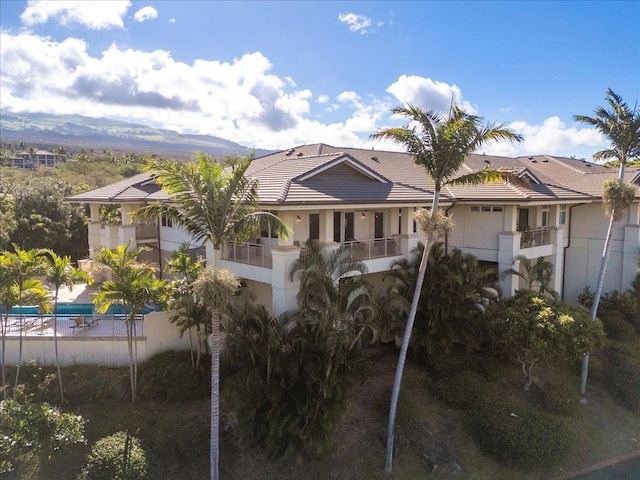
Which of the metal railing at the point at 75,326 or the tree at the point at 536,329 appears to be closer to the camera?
the tree at the point at 536,329

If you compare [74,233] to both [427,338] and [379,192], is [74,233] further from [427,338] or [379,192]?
[427,338]

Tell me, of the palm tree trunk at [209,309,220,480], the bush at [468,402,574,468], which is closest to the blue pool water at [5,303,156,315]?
the palm tree trunk at [209,309,220,480]

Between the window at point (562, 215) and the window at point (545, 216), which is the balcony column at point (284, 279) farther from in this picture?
the window at point (562, 215)

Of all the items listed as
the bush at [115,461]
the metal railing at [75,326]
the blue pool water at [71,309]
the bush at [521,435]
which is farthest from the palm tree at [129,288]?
the bush at [521,435]

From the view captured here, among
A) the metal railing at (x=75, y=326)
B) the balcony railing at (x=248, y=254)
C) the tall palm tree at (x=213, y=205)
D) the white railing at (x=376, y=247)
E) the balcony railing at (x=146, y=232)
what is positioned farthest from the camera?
the balcony railing at (x=146, y=232)

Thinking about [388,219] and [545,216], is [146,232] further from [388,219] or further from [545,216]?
[545,216]

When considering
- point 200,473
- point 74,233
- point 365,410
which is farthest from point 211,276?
point 74,233
